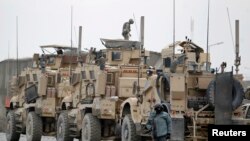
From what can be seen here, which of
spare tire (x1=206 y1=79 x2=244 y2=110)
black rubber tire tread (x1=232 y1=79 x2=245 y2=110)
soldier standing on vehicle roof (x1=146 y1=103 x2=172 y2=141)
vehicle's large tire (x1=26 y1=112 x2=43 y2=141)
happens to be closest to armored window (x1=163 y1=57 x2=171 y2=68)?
spare tire (x1=206 y1=79 x2=244 y2=110)

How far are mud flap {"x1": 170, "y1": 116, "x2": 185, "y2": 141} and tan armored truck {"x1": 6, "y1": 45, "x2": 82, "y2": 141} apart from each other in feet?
30.0

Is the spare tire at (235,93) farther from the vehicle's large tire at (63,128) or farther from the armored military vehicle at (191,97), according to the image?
the vehicle's large tire at (63,128)

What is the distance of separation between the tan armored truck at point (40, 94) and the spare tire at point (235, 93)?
357 inches

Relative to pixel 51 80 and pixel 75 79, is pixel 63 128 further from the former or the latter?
pixel 51 80

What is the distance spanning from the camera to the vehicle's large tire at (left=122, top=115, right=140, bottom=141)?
61.3ft

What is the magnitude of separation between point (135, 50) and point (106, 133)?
3.27 metres

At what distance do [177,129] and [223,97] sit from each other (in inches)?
54.2

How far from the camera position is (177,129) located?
1662 cm

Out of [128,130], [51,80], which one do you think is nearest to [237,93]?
[128,130]

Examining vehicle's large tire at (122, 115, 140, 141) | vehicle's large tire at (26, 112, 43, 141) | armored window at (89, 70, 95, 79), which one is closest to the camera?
vehicle's large tire at (122, 115, 140, 141)

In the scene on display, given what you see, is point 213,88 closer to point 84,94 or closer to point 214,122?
point 214,122

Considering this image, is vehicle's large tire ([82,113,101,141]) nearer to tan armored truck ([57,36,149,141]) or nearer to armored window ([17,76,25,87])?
tan armored truck ([57,36,149,141])

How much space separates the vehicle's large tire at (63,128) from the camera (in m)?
23.4

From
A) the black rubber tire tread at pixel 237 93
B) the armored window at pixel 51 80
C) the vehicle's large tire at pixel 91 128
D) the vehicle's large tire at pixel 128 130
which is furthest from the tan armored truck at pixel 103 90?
the black rubber tire tread at pixel 237 93
